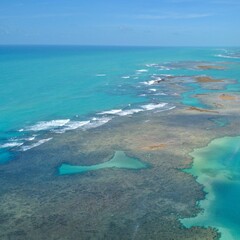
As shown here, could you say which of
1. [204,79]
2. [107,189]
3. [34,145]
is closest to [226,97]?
[204,79]

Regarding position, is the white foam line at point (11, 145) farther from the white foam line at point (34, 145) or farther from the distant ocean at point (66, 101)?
the white foam line at point (34, 145)

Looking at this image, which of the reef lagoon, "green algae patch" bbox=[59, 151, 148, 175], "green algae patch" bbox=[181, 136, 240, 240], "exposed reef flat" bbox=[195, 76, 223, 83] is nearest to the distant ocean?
the reef lagoon

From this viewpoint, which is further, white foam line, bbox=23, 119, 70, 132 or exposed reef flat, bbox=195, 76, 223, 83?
exposed reef flat, bbox=195, 76, 223, 83

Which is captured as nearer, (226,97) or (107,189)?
(107,189)

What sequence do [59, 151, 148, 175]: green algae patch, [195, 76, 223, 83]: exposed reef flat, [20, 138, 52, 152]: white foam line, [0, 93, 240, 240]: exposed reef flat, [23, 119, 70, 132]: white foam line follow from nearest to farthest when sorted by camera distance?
[0, 93, 240, 240]: exposed reef flat, [59, 151, 148, 175]: green algae patch, [20, 138, 52, 152]: white foam line, [23, 119, 70, 132]: white foam line, [195, 76, 223, 83]: exposed reef flat

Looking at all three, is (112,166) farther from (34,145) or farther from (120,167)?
(34,145)

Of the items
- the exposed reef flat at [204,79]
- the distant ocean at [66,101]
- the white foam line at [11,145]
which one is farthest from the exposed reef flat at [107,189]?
the exposed reef flat at [204,79]

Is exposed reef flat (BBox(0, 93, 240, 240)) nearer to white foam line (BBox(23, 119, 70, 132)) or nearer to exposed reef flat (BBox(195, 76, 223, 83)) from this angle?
white foam line (BBox(23, 119, 70, 132))
